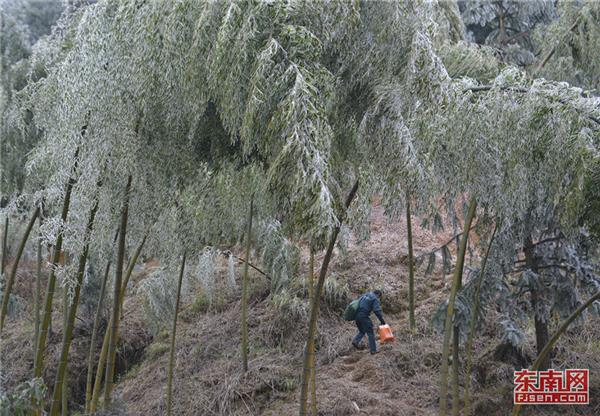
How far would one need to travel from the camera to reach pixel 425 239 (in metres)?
8.99

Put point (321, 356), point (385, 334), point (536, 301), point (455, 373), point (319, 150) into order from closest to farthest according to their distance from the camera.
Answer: point (319, 150) < point (455, 373) < point (536, 301) < point (385, 334) < point (321, 356)

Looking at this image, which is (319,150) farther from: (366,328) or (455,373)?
(366,328)

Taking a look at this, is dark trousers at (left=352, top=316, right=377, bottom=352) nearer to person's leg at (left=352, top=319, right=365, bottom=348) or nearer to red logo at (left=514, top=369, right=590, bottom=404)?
person's leg at (left=352, top=319, right=365, bottom=348)

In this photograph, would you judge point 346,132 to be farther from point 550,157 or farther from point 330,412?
point 330,412

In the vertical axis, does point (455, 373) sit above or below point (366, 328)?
below

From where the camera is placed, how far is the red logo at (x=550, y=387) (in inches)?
153

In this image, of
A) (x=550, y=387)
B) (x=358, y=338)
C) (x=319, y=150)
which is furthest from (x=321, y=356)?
(x=319, y=150)

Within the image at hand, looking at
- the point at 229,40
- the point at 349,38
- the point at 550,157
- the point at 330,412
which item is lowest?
the point at 330,412

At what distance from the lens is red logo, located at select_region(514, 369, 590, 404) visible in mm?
3895

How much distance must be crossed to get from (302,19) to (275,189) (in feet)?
2.66

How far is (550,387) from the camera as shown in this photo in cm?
414

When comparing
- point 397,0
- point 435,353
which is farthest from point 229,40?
point 435,353

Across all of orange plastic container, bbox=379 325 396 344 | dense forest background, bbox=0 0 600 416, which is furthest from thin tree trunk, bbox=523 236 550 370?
orange plastic container, bbox=379 325 396 344

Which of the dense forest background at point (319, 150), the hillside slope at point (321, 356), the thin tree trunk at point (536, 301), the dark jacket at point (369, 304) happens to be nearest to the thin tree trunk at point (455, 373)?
the dense forest background at point (319, 150)
